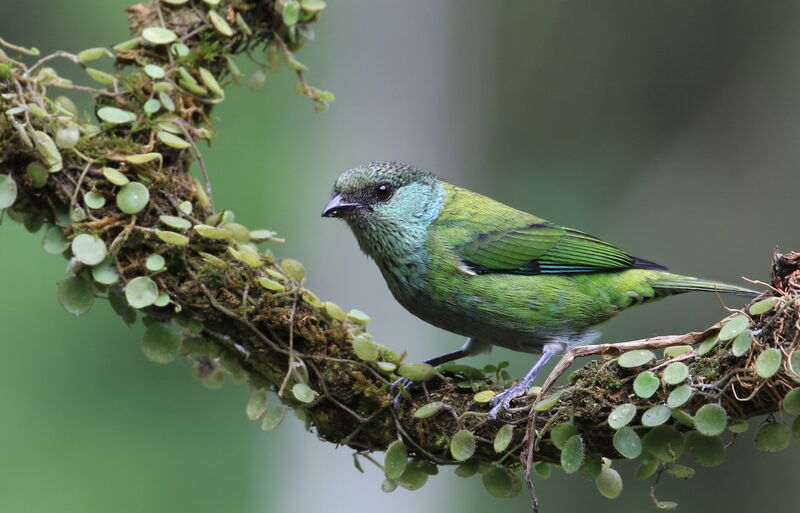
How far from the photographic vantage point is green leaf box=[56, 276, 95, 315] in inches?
114

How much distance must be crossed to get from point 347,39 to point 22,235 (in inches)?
120

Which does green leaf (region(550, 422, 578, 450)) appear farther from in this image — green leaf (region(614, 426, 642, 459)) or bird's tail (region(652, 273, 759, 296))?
bird's tail (region(652, 273, 759, 296))

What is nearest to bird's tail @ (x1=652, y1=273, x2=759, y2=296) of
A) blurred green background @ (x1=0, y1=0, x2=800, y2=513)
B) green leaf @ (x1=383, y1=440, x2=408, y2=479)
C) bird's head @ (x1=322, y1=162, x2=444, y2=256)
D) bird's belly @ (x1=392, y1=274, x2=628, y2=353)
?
bird's belly @ (x1=392, y1=274, x2=628, y2=353)

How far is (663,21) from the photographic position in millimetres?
8141

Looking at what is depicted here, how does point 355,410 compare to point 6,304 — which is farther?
point 6,304

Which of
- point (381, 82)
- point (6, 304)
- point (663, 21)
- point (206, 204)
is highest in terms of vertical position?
point (663, 21)

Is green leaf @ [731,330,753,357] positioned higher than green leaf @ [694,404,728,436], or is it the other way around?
green leaf @ [731,330,753,357]

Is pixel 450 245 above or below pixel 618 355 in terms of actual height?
above

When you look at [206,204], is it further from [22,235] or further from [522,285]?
[22,235]

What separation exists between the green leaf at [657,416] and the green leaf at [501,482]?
21.7 inches

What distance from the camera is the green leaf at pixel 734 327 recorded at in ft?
7.23

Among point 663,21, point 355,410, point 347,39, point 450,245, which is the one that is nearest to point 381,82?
point 347,39

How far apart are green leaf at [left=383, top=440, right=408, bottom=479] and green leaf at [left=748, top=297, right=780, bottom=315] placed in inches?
44.8

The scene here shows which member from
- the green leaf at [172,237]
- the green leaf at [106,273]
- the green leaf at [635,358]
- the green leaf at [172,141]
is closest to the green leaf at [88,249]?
the green leaf at [106,273]
